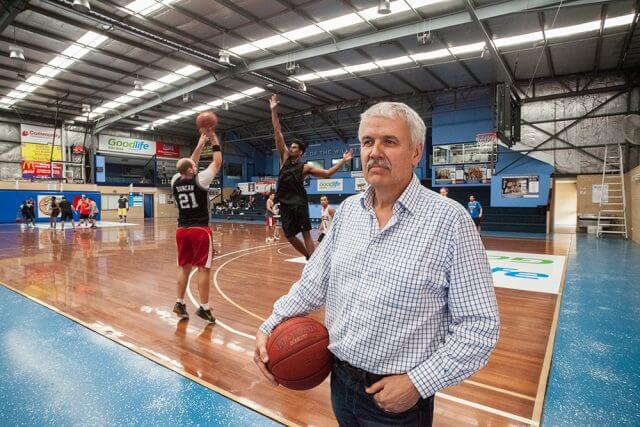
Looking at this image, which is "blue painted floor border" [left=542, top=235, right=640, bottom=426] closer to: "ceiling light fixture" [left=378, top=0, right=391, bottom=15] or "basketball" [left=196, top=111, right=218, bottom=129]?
"basketball" [left=196, top=111, right=218, bottom=129]

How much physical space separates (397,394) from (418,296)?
11.0 inches

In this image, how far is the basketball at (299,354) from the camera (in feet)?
4.38

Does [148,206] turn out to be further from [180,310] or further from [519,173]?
[180,310]

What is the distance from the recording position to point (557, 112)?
50.0ft

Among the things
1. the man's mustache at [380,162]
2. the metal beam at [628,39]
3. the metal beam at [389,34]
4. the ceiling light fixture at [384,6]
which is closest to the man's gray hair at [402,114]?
the man's mustache at [380,162]

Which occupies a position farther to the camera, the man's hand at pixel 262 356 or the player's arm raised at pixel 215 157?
the player's arm raised at pixel 215 157

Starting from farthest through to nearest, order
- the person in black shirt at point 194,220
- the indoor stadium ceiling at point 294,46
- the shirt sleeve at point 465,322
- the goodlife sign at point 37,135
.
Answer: the goodlife sign at point 37,135
the indoor stadium ceiling at point 294,46
the person in black shirt at point 194,220
the shirt sleeve at point 465,322

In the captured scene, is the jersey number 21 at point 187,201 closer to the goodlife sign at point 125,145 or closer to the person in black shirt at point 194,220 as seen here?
the person in black shirt at point 194,220

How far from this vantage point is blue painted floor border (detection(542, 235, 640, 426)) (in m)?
2.17

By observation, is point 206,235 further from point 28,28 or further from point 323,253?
point 28,28

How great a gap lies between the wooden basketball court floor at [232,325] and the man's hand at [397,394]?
48.7 inches

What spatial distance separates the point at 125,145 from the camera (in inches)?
993

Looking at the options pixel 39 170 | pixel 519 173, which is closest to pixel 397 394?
pixel 519 173

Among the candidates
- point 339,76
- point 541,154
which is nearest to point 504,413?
point 339,76
